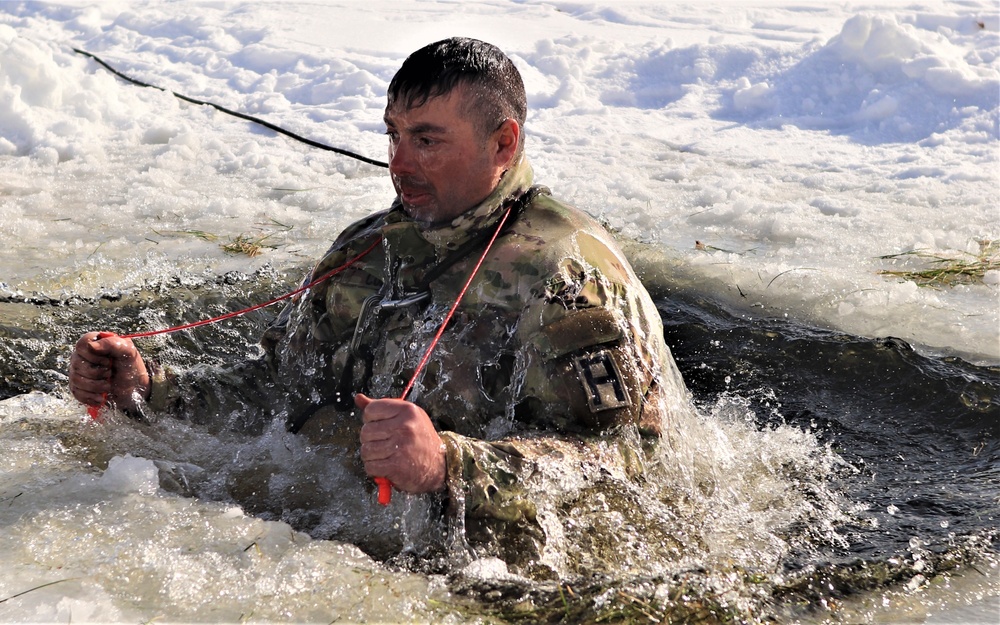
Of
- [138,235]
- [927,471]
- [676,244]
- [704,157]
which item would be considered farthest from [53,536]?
[704,157]

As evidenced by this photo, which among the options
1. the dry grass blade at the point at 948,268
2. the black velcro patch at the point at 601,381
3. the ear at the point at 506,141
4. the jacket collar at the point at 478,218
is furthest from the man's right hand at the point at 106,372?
the dry grass blade at the point at 948,268

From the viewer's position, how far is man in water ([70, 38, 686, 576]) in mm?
2592

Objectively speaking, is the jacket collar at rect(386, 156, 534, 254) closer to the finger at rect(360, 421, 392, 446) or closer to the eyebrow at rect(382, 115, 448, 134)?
the eyebrow at rect(382, 115, 448, 134)

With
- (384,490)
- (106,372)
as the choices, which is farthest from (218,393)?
(384,490)

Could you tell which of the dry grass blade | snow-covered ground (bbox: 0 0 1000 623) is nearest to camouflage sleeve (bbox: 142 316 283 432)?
snow-covered ground (bbox: 0 0 1000 623)

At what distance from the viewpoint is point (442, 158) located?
2953 millimetres

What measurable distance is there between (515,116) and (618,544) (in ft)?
4.49

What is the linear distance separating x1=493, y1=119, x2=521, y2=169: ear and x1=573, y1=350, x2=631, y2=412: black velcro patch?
723mm

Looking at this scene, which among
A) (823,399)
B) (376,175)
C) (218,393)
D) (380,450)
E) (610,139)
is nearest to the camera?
(380,450)

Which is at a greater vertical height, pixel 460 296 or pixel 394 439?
pixel 460 296

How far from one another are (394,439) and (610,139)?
241 inches

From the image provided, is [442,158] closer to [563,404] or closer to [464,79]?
[464,79]

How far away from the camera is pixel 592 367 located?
2674mm

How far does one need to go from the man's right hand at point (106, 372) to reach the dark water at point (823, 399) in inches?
41.8
